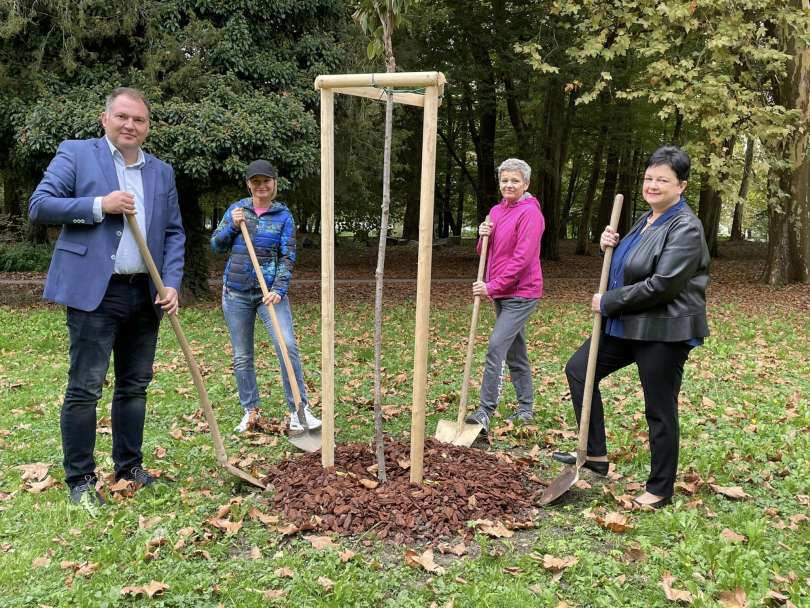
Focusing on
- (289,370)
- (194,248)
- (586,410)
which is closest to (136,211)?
(289,370)

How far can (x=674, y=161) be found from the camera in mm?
3867

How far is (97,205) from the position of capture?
3.76 m

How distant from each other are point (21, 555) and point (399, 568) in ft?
6.54

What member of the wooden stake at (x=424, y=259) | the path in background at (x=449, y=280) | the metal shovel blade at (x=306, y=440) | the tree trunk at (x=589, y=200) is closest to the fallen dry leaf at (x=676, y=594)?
the wooden stake at (x=424, y=259)

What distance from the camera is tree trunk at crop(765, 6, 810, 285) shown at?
47.3 feet

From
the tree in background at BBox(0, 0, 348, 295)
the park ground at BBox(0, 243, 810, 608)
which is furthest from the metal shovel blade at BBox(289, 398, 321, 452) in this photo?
the tree in background at BBox(0, 0, 348, 295)

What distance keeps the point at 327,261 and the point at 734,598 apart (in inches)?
108

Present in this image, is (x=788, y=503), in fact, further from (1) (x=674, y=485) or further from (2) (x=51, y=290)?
(2) (x=51, y=290)

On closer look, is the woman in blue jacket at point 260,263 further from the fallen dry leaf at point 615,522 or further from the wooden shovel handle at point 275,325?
the fallen dry leaf at point 615,522

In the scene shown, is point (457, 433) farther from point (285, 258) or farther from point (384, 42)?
point (384, 42)

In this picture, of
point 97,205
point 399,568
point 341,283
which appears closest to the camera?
point 399,568

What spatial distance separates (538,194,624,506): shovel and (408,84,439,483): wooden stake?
0.86 metres

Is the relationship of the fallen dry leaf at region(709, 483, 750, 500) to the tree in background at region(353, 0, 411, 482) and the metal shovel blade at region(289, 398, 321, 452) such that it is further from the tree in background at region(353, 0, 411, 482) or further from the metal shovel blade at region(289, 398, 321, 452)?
the metal shovel blade at region(289, 398, 321, 452)

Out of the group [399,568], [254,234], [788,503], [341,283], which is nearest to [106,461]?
[254,234]
